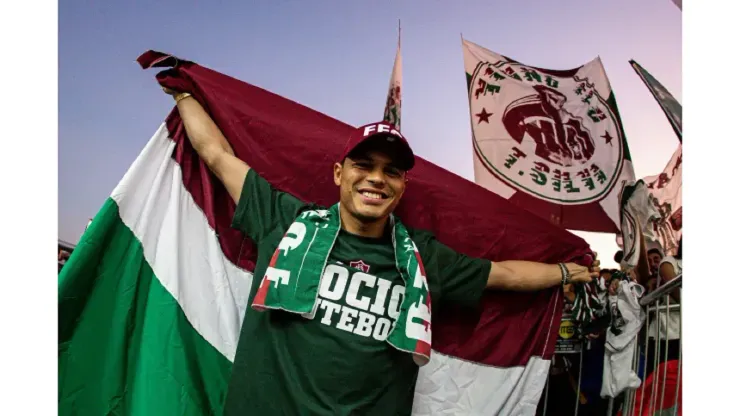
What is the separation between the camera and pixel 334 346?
1.73 meters

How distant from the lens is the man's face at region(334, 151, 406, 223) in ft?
6.04

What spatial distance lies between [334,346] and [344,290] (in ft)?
0.56

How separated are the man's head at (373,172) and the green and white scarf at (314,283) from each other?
12 cm

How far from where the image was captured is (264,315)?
181 centimetres

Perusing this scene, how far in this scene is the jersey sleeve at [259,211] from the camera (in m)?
1.93

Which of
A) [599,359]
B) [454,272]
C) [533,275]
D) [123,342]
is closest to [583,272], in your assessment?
[533,275]

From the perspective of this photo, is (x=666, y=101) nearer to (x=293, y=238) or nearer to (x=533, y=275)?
(x=533, y=275)

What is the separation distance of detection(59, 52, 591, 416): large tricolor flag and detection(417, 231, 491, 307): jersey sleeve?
0.74ft

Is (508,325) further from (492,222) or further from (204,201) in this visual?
(204,201)

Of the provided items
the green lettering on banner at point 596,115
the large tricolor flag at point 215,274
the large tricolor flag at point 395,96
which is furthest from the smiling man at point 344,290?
the green lettering on banner at point 596,115

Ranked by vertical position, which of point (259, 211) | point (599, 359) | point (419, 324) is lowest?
point (419, 324)

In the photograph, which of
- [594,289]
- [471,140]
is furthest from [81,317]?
[471,140]

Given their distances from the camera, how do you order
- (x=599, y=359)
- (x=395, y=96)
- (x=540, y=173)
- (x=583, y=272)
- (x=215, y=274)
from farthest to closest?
1. (x=540, y=173)
2. (x=395, y=96)
3. (x=599, y=359)
4. (x=583, y=272)
5. (x=215, y=274)

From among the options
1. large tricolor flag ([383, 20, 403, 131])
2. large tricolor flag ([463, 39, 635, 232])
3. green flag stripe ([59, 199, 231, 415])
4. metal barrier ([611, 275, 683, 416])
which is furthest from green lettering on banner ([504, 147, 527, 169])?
green flag stripe ([59, 199, 231, 415])
